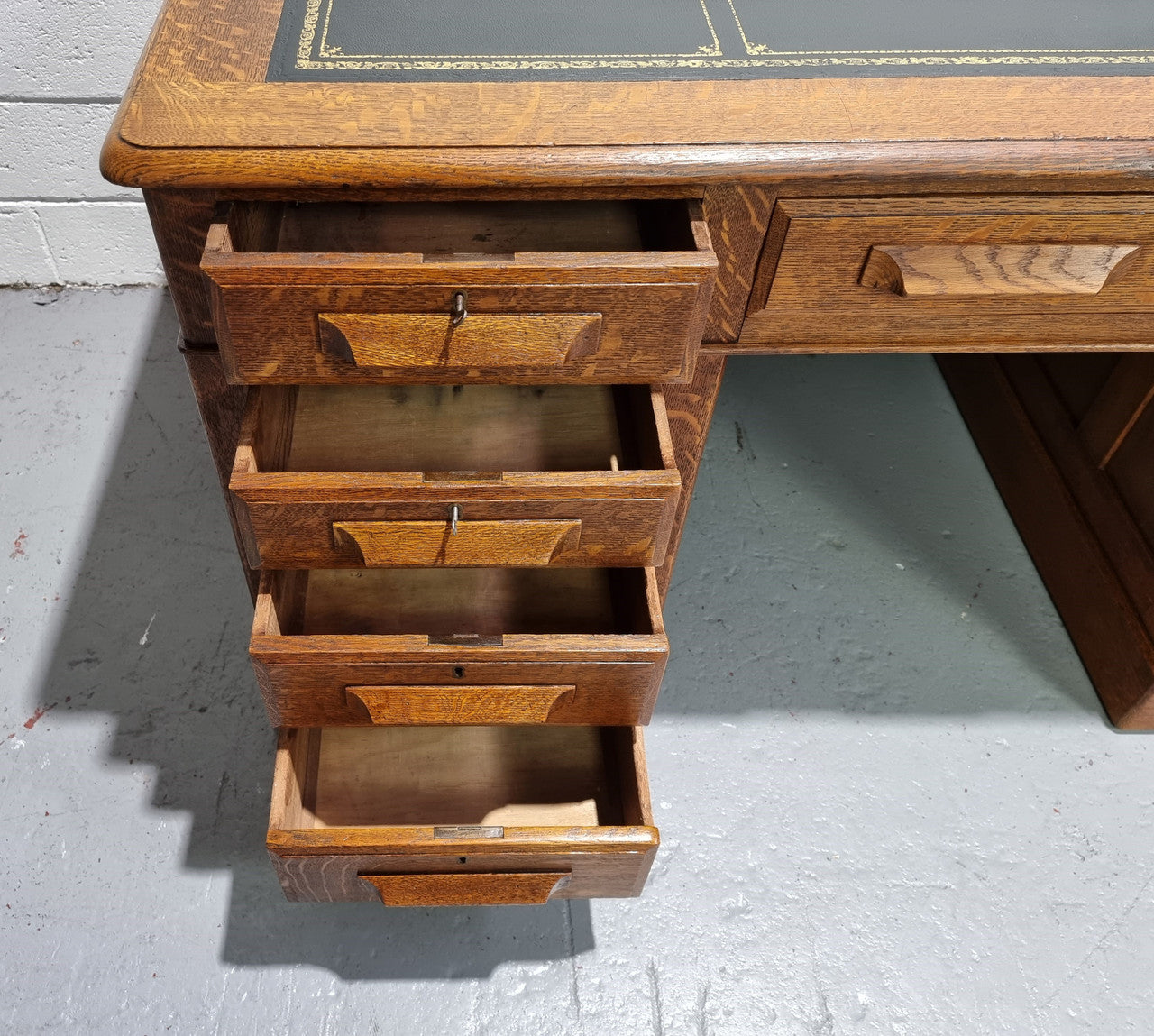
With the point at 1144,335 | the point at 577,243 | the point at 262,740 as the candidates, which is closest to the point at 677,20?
the point at 577,243

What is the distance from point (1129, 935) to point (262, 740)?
1.06 meters

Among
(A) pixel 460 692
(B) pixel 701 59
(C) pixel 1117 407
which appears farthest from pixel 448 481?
(C) pixel 1117 407

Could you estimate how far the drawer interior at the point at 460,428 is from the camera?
3.36ft

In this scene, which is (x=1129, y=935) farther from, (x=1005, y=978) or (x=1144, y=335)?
(x=1144, y=335)

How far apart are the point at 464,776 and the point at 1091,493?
96cm

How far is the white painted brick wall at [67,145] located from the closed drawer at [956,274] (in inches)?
46.3

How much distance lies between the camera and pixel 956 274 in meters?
0.91

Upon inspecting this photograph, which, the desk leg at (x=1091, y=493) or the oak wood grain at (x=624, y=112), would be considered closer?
the oak wood grain at (x=624, y=112)

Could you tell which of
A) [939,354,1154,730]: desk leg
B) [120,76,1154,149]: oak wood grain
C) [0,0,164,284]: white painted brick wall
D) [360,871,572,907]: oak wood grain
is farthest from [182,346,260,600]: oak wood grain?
[939,354,1154,730]: desk leg

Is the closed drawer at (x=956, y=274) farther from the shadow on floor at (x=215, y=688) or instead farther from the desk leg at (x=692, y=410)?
the shadow on floor at (x=215, y=688)

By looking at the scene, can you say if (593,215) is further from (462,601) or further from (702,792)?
(702,792)

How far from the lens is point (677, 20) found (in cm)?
95

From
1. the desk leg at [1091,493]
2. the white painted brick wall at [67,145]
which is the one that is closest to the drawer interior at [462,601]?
the desk leg at [1091,493]

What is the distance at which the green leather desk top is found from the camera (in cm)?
89
